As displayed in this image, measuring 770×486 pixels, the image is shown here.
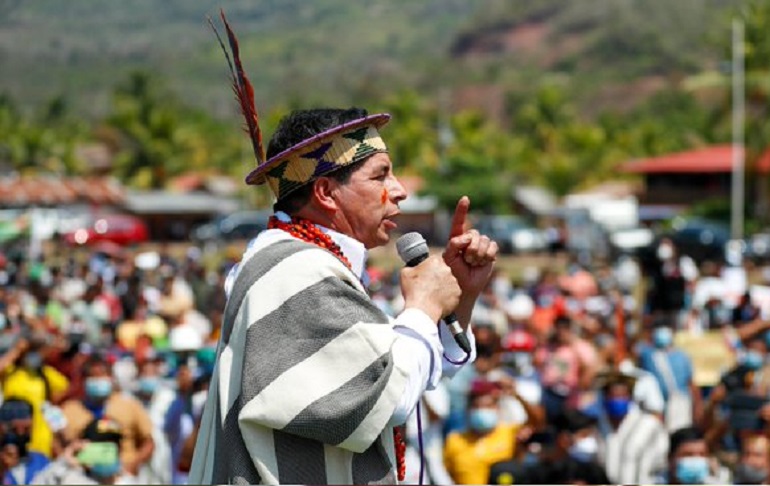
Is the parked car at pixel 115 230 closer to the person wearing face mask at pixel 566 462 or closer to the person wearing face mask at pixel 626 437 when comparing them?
the person wearing face mask at pixel 626 437

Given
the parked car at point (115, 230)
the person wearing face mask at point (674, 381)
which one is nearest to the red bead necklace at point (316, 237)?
the person wearing face mask at point (674, 381)

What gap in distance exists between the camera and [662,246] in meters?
19.8

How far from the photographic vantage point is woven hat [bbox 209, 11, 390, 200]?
3270 millimetres

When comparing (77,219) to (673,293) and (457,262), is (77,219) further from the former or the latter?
(457,262)

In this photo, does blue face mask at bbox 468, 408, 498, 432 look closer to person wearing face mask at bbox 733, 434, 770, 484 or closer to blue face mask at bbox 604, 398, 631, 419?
blue face mask at bbox 604, 398, 631, 419

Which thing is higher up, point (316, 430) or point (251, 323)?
point (251, 323)

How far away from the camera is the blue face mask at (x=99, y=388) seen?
854 centimetres

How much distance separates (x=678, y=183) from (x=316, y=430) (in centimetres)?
5479

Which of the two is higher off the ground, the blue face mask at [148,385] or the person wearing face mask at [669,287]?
the person wearing face mask at [669,287]

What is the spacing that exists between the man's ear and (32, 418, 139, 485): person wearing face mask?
3436 mm

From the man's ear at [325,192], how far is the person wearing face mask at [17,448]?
3.55m

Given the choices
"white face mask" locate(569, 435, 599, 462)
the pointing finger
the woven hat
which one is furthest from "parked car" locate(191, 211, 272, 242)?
the pointing finger

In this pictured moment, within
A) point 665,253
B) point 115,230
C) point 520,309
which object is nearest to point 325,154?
point 520,309

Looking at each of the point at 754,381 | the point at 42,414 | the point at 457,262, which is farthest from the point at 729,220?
the point at 457,262
